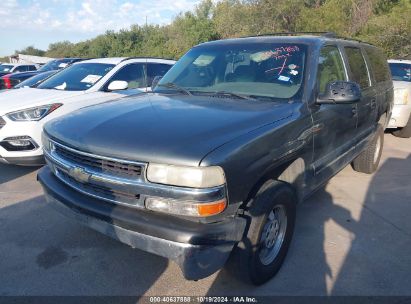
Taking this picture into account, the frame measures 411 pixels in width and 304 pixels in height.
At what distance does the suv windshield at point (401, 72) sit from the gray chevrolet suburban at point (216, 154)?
18.5 feet

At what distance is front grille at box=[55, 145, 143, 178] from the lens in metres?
2.49

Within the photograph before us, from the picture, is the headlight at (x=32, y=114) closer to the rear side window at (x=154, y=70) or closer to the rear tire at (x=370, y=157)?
the rear side window at (x=154, y=70)

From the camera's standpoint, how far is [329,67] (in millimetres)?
3822

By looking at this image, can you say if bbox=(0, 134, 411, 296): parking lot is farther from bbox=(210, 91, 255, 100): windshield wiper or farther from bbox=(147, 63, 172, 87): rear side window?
bbox=(147, 63, 172, 87): rear side window

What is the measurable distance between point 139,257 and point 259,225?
1.27m

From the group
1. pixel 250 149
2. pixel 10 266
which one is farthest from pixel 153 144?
pixel 10 266

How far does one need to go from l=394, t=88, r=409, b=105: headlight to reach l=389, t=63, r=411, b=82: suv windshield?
1.32 metres

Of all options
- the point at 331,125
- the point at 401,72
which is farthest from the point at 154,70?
the point at 401,72

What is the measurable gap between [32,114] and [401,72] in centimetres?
798

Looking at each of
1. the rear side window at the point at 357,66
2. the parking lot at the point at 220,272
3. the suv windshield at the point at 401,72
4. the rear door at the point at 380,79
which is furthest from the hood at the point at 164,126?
the suv windshield at the point at 401,72

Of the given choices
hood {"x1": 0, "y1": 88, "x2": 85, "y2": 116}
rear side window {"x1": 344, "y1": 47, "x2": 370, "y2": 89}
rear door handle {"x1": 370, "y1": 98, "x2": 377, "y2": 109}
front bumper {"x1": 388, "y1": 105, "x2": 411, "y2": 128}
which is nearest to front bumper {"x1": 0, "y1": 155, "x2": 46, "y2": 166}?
hood {"x1": 0, "y1": 88, "x2": 85, "y2": 116}

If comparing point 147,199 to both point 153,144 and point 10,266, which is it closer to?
point 153,144

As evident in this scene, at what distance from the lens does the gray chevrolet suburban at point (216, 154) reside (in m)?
2.40

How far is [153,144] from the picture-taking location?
247 cm
